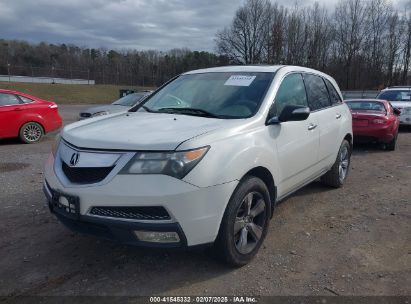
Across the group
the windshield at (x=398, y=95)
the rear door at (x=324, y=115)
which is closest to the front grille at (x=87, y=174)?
the rear door at (x=324, y=115)

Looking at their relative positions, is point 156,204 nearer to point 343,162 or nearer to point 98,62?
point 343,162

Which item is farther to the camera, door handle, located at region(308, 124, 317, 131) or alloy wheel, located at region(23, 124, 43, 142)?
alloy wheel, located at region(23, 124, 43, 142)

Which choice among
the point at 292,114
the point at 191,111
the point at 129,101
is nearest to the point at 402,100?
the point at 129,101

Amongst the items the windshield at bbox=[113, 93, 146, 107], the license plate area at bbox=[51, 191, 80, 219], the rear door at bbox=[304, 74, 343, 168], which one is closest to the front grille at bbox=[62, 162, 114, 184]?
the license plate area at bbox=[51, 191, 80, 219]

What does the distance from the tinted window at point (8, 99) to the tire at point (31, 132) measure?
67cm

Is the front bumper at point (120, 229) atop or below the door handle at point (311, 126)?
below

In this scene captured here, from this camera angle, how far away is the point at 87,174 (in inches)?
128

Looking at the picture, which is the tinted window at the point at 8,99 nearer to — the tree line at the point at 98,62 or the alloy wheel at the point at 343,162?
the alloy wheel at the point at 343,162

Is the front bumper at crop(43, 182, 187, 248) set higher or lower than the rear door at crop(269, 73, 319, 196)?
lower

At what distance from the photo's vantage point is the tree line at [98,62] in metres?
91.7

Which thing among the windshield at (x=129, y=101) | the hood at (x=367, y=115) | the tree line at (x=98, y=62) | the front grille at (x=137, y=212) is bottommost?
the front grille at (x=137, y=212)

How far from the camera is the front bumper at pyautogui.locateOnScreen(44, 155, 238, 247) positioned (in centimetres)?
304

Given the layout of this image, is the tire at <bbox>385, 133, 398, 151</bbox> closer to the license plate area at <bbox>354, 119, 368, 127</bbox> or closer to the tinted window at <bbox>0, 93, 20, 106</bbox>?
the license plate area at <bbox>354, 119, 368, 127</bbox>

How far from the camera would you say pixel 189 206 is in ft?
10.1
